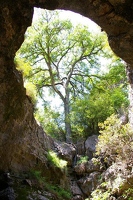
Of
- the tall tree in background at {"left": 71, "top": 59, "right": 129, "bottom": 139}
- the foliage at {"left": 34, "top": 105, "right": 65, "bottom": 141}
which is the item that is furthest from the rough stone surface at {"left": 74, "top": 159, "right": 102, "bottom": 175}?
the foliage at {"left": 34, "top": 105, "right": 65, "bottom": 141}

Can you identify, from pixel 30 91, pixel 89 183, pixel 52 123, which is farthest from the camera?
pixel 52 123

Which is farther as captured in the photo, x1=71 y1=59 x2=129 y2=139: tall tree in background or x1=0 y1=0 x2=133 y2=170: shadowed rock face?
x1=71 y1=59 x2=129 y2=139: tall tree in background

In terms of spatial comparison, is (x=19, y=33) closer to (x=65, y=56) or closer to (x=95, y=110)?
(x=95, y=110)

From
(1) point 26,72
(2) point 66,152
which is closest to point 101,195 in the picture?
(1) point 26,72

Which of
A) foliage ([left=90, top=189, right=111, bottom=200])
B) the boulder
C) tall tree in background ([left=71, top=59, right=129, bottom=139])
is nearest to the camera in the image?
foliage ([left=90, top=189, right=111, bottom=200])

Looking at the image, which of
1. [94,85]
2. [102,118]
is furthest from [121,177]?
[94,85]

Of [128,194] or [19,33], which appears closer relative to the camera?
[19,33]

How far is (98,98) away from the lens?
1670cm

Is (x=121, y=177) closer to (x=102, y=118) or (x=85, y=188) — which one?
(x=85, y=188)

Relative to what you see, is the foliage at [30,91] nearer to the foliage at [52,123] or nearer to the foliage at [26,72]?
the foliage at [26,72]

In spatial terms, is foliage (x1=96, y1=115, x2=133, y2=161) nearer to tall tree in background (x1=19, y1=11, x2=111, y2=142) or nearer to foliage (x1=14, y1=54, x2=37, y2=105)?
foliage (x1=14, y1=54, x2=37, y2=105)

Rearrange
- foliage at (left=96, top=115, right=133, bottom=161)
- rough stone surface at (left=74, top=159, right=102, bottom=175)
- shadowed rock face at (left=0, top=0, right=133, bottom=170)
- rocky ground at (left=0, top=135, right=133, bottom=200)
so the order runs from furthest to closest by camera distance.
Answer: rough stone surface at (left=74, top=159, right=102, bottom=175), foliage at (left=96, top=115, right=133, bottom=161), rocky ground at (left=0, top=135, right=133, bottom=200), shadowed rock face at (left=0, top=0, right=133, bottom=170)

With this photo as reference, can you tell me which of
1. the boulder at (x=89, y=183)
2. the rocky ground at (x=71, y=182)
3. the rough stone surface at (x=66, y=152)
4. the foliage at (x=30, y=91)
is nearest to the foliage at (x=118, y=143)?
the rocky ground at (x=71, y=182)

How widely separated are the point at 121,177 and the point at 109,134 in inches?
63.9
